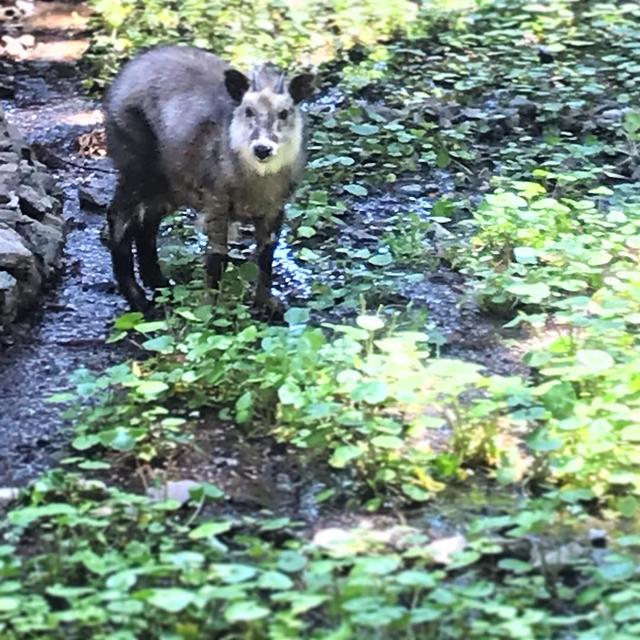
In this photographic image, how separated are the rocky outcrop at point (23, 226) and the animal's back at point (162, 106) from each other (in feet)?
2.02

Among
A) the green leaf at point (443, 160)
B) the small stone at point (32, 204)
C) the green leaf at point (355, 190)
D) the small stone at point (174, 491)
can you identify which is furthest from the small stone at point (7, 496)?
the green leaf at point (443, 160)

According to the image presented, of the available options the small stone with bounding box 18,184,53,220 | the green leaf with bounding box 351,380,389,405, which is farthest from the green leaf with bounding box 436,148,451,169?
the green leaf with bounding box 351,380,389,405

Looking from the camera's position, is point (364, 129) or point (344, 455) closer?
point (344, 455)

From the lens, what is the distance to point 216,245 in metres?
6.75

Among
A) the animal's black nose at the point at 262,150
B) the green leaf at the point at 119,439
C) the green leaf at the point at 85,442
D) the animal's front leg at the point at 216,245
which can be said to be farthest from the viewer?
the animal's front leg at the point at 216,245

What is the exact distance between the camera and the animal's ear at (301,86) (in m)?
6.48

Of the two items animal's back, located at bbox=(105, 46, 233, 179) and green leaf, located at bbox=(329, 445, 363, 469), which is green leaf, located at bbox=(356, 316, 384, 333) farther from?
animal's back, located at bbox=(105, 46, 233, 179)

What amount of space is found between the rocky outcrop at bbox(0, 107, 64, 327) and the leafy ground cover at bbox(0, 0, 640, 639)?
2.33 ft

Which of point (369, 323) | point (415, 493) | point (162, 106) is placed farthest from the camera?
point (162, 106)

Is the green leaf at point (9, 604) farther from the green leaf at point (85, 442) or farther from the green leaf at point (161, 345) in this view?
the green leaf at point (161, 345)

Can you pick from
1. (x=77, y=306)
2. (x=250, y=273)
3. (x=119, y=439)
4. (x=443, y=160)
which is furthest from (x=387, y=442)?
(x=443, y=160)

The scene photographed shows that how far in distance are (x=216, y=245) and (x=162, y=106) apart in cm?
76

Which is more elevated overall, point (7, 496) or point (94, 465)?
point (94, 465)

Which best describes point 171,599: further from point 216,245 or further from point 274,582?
point 216,245
